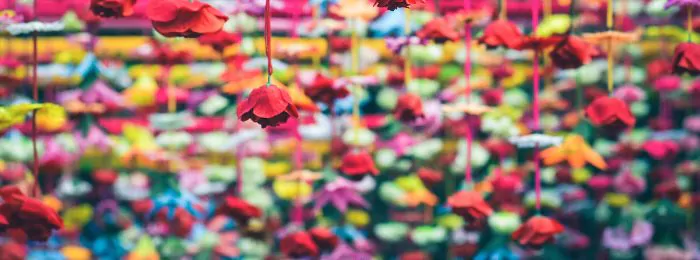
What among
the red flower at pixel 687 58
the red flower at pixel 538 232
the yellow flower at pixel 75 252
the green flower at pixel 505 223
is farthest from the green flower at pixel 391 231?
the red flower at pixel 687 58

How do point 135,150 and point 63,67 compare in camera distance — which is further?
point 63,67

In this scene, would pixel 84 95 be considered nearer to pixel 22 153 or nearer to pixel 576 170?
pixel 22 153

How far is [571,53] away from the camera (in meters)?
0.93

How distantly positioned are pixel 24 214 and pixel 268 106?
295 mm

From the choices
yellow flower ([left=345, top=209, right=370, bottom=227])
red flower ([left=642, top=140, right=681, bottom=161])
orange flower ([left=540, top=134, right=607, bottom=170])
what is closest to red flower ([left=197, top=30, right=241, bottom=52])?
orange flower ([left=540, top=134, right=607, bottom=170])

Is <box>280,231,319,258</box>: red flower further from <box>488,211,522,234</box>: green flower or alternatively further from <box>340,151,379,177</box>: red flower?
<box>488,211,522,234</box>: green flower

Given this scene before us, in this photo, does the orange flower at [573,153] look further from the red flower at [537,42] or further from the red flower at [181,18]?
the red flower at [181,18]

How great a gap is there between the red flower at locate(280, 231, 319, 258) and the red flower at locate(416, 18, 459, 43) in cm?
29

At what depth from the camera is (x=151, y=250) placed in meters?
1.50

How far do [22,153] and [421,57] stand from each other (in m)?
0.71

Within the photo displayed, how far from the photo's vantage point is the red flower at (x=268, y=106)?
0.67 m

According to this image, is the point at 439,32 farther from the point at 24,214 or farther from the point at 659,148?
the point at 659,148

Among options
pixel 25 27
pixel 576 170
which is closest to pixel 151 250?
pixel 25 27

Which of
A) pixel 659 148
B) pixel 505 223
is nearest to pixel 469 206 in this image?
pixel 505 223
